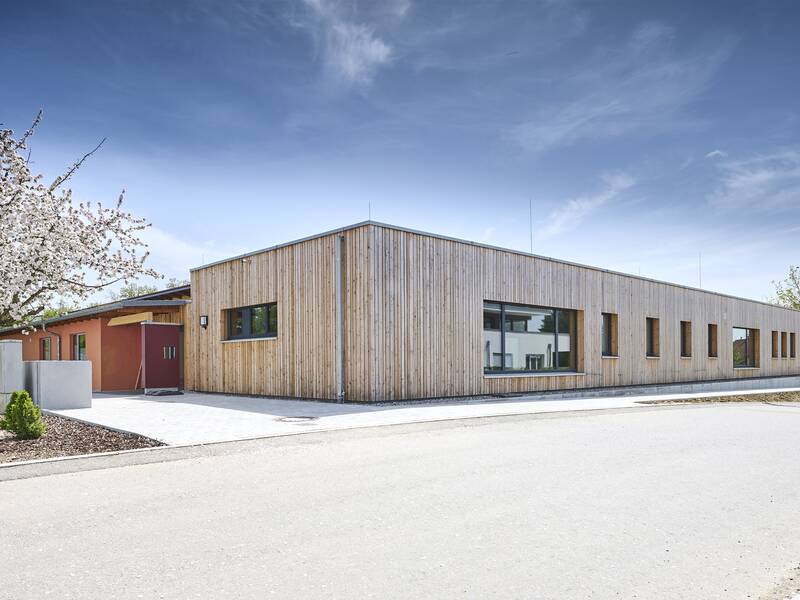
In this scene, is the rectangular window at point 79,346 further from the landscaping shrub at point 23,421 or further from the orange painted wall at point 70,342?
the landscaping shrub at point 23,421

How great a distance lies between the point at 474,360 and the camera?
50.5 feet

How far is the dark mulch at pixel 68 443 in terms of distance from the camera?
285 inches

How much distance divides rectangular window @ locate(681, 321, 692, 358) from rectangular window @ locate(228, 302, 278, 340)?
17.3 metres

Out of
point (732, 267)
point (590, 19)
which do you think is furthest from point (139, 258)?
point (732, 267)

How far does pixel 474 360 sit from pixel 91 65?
10401mm

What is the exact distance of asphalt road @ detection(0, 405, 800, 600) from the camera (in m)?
3.17

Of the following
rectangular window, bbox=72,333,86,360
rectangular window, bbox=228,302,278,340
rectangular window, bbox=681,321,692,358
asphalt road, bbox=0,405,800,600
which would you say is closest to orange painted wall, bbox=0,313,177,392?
rectangular window, bbox=72,333,86,360

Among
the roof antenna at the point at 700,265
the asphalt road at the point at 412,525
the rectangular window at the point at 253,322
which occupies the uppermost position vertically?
the roof antenna at the point at 700,265

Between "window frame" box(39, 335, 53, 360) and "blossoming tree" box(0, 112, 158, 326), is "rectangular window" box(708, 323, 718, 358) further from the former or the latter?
"window frame" box(39, 335, 53, 360)

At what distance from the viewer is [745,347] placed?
99.7ft

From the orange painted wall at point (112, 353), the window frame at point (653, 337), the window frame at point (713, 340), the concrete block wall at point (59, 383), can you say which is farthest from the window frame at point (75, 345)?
the window frame at point (713, 340)

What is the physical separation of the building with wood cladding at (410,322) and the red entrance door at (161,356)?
0.44m

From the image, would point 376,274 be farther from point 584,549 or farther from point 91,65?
point 584,549

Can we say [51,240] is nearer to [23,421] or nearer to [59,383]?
[23,421]
